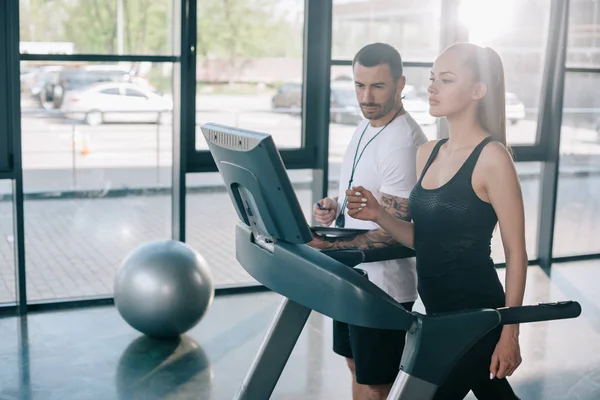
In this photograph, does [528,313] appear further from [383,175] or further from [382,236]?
[383,175]

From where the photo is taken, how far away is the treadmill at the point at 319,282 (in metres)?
1.79

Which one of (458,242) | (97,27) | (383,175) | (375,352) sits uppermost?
(97,27)

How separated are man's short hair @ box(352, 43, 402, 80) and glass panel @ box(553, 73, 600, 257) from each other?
4.19 metres

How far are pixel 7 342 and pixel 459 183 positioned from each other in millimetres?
3081

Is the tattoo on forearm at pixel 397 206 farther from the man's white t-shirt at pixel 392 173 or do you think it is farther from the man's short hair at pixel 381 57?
the man's short hair at pixel 381 57

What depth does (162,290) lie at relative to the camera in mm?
4164

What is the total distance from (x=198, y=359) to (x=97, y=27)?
83.2 inches

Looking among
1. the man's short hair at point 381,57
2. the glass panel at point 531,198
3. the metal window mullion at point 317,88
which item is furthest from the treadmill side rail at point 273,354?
the glass panel at point 531,198

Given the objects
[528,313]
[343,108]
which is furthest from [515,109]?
[528,313]

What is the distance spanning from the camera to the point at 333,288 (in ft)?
5.92

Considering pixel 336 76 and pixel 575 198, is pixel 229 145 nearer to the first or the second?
pixel 336 76

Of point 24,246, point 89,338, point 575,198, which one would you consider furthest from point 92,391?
point 575,198

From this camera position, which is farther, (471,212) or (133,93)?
(133,93)

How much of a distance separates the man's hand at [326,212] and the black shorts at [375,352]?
36 centimetres
